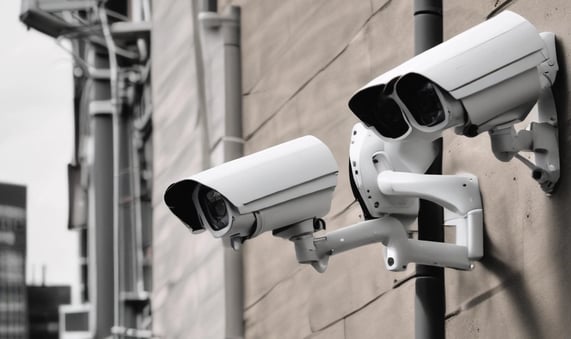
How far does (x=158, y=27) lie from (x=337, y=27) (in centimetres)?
384

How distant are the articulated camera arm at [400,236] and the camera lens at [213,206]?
0.70ft

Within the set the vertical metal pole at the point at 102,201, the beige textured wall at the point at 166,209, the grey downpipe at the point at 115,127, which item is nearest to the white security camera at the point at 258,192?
the beige textured wall at the point at 166,209

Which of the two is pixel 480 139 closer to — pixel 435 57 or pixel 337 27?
pixel 435 57

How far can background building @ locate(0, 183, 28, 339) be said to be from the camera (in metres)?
53.2

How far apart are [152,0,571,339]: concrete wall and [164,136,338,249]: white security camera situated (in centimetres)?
62

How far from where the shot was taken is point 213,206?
4.68m

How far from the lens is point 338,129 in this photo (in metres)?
6.43

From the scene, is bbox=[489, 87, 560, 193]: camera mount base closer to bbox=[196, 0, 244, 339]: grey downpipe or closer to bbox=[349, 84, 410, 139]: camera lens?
bbox=[349, 84, 410, 139]: camera lens

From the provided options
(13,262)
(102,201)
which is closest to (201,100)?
(102,201)

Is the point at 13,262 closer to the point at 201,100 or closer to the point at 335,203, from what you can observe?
the point at 201,100

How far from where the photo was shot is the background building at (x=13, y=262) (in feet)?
174

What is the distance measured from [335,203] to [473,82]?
7.69 ft

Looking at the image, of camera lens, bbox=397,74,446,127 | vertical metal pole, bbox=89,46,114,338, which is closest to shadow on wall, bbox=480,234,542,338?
camera lens, bbox=397,74,446,127

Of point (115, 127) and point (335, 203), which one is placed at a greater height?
point (115, 127)
